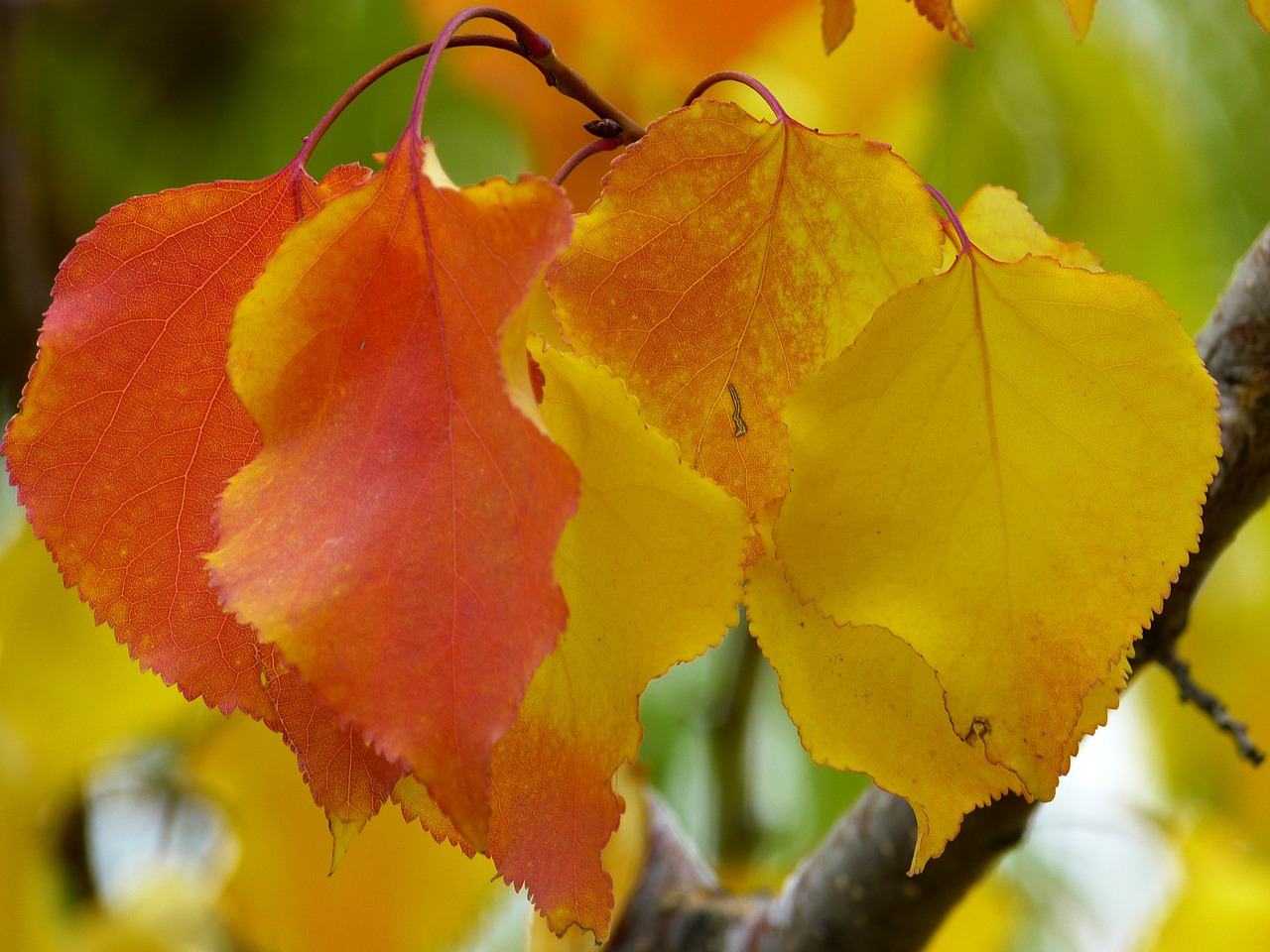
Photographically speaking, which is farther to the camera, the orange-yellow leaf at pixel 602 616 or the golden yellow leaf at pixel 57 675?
the golden yellow leaf at pixel 57 675

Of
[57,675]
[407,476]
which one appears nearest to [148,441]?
[407,476]

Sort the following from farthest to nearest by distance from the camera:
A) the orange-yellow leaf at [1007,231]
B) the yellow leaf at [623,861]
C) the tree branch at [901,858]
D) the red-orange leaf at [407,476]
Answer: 1. the yellow leaf at [623,861]
2. the tree branch at [901,858]
3. the orange-yellow leaf at [1007,231]
4. the red-orange leaf at [407,476]

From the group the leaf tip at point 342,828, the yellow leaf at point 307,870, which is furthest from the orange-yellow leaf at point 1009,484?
the yellow leaf at point 307,870

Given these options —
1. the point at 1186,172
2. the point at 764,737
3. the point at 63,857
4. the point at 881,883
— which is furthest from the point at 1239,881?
the point at 63,857

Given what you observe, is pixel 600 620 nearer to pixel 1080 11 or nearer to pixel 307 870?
pixel 1080 11

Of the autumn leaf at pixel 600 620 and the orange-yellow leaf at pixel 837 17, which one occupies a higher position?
the orange-yellow leaf at pixel 837 17

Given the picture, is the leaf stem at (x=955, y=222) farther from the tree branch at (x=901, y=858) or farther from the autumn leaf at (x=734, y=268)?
the tree branch at (x=901, y=858)

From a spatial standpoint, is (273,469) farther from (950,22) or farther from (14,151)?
(14,151)
